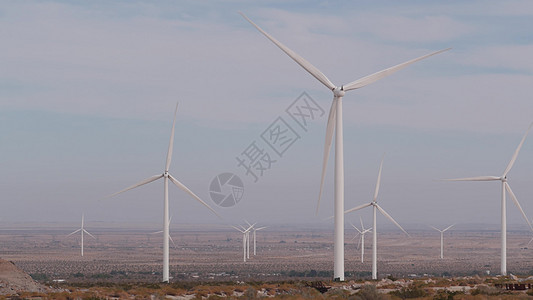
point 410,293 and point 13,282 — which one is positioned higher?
point 410,293

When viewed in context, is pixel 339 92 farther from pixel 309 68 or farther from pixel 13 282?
pixel 13 282

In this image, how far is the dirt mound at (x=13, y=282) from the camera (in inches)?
A: 1406

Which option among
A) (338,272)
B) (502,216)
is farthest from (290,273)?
(338,272)

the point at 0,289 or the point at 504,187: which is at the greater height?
the point at 504,187

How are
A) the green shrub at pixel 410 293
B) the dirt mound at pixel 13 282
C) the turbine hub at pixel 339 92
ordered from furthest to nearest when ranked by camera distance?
the turbine hub at pixel 339 92, the dirt mound at pixel 13 282, the green shrub at pixel 410 293

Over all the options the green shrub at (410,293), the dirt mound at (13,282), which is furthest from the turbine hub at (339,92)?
the dirt mound at (13,282)

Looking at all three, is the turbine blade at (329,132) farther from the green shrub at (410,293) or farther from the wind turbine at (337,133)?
the green shrub at (410,293)

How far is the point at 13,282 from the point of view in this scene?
37562mm

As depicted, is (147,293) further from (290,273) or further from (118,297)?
(290,273)

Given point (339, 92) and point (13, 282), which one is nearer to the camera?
point (13, 282)

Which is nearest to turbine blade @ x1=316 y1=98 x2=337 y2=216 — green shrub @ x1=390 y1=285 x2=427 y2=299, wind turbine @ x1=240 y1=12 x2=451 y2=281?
wind turbine @ x1=240 y1=12 x2=451 y2=281

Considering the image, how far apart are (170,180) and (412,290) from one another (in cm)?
3269

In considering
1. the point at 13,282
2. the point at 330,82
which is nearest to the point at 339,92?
the point at 330,82

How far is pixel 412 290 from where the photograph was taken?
32.9 meters
